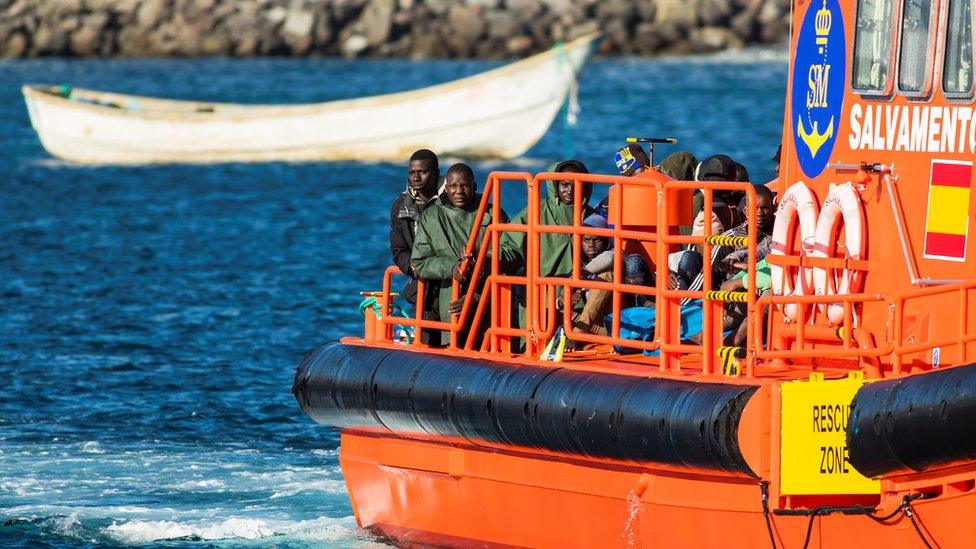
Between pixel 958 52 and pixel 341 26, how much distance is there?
56234 millimetres

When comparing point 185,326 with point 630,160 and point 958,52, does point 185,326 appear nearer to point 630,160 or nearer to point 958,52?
point 630,160

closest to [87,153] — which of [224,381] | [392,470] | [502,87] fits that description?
[502,87]

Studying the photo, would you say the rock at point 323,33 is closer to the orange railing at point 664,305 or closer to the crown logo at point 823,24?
the orange railing at point 664,305

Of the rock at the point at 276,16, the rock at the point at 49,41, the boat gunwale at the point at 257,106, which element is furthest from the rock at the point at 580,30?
the boat gunwale at the point at 257,106

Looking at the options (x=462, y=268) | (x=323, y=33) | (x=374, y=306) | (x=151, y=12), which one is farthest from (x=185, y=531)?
(x=151, y=12)

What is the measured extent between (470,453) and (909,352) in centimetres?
252

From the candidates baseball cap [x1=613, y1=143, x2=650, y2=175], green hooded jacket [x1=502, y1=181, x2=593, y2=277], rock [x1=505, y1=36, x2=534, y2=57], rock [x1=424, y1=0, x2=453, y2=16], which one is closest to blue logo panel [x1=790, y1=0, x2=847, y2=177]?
green hooded jacket [x1=502, y1=181, x2=593, y2=277]

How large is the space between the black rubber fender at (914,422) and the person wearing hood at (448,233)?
2557mm

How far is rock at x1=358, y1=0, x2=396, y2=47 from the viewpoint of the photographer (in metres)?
62.3

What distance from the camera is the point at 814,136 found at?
29.3ft

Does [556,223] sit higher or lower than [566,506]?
higher

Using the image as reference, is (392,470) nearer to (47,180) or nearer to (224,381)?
(224,381)

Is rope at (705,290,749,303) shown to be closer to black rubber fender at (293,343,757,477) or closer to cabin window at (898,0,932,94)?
black rubber fender at (293,343,757,477)

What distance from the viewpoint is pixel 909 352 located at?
7578 millimetres
